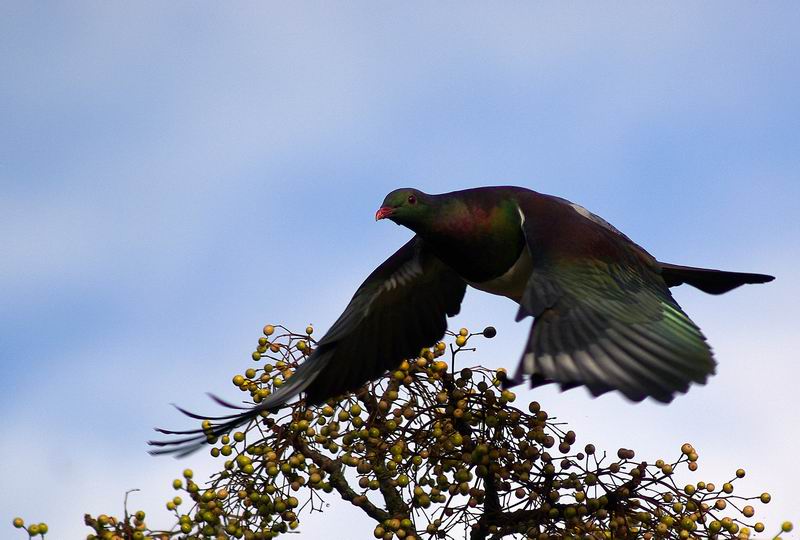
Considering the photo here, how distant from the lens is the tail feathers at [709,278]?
5801 mm

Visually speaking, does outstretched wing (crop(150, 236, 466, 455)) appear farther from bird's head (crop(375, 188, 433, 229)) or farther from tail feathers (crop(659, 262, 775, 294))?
tail feathers (crop(659, 262, 775, 294))

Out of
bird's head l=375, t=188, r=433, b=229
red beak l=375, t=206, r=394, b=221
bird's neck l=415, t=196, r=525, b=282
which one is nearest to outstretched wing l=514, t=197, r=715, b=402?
bird's neck l=415, t=196, r=525, b=282

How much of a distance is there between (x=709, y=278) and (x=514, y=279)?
1.24 meters

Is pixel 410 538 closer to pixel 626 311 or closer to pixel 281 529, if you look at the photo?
pixel 281 529

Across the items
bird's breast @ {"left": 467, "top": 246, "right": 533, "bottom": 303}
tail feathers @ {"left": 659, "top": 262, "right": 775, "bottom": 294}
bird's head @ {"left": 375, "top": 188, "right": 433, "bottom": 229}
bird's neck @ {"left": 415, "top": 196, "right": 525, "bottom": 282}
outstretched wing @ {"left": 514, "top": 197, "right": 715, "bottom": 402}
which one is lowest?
outstretched wing @ {"left": 514, "top": 197, "right": 715, "bottom": 402}

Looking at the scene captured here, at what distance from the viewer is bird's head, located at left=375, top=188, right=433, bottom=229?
5.47m

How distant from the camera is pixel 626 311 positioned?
4.53 meters

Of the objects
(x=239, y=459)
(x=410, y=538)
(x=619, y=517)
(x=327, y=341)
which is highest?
(x=327, y=341)

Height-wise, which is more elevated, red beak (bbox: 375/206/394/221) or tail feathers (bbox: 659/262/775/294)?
red beak (bbox: 375/206/394/221)

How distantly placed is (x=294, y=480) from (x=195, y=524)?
0.48 m

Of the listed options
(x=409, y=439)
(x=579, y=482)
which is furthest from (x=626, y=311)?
(x=409, y=439)

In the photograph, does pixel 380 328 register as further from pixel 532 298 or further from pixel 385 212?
pixel 532 298

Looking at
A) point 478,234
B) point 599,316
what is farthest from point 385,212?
point 599,316

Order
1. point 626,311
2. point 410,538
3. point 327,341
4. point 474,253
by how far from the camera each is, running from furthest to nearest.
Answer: point 474,253
point 327,341
point 626,311
point 410,538
